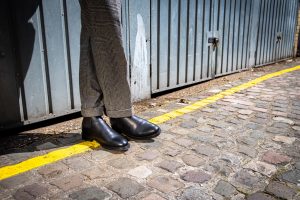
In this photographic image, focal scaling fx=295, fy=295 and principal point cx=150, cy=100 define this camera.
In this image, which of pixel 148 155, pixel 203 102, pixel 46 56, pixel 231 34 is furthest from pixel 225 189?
pixel 231 34

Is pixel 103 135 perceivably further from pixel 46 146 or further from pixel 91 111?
pixel 46 146

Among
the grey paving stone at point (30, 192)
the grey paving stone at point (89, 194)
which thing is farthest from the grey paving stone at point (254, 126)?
the grey paving stone at point (30, 192)

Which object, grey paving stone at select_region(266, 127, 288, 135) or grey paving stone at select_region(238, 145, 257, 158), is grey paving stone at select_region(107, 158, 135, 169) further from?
grey paving stone at select_region(266, 127, 288, 135)

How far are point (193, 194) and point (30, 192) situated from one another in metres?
0.99

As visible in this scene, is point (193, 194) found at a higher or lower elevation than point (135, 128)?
lower

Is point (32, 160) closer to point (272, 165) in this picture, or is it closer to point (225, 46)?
point (272, 165)

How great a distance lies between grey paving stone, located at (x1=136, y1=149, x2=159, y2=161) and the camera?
2236 millimetres

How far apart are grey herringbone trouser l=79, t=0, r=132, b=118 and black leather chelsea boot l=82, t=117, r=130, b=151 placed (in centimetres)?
8

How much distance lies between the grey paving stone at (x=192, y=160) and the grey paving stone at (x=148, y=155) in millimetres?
216

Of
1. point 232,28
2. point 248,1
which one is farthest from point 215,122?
point 248,1

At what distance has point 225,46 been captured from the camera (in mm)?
5383

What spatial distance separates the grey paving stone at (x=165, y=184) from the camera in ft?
6.02

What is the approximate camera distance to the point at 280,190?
6.01ft

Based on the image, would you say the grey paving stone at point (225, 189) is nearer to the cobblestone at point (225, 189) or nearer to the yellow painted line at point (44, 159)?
the cobblestone at point (225, 189)
